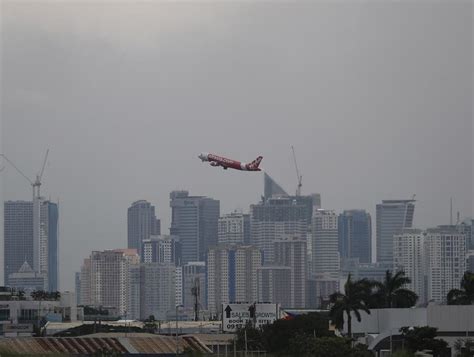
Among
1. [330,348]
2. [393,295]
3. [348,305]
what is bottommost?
[330,348]

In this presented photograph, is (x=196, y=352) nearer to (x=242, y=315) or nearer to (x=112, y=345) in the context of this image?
(x=112, y=345)

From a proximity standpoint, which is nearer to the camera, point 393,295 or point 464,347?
point 464,347

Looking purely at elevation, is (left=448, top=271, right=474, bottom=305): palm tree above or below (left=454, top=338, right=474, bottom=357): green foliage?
above

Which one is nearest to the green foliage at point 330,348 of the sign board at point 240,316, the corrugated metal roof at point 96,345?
the corrugated metal roof at point 96,345

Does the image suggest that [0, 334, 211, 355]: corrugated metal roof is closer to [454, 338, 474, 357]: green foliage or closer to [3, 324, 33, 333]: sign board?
[454, 338, 474, 357]: green foliage

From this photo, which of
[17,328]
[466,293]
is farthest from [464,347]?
[17,328]

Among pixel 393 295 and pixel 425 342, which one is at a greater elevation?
pixel 393 295

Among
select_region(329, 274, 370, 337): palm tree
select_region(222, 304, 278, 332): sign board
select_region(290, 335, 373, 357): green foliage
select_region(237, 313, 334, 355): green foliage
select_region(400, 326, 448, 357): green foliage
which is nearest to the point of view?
select_region(290, 335, 373, 357): green foliage

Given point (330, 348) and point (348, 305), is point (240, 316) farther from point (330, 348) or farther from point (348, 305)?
point (330, 348)

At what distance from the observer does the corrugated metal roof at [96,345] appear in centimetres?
11200

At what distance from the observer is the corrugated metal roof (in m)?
112

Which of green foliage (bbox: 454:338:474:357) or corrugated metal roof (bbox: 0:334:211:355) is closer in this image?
green foliage (bbox: 454:338:474:357)

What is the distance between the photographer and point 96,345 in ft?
381

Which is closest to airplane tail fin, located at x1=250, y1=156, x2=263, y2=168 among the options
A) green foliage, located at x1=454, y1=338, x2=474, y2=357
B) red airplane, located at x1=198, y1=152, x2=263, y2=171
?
red airplane, located at x1=198, y1=152, x2=263, y2=171
